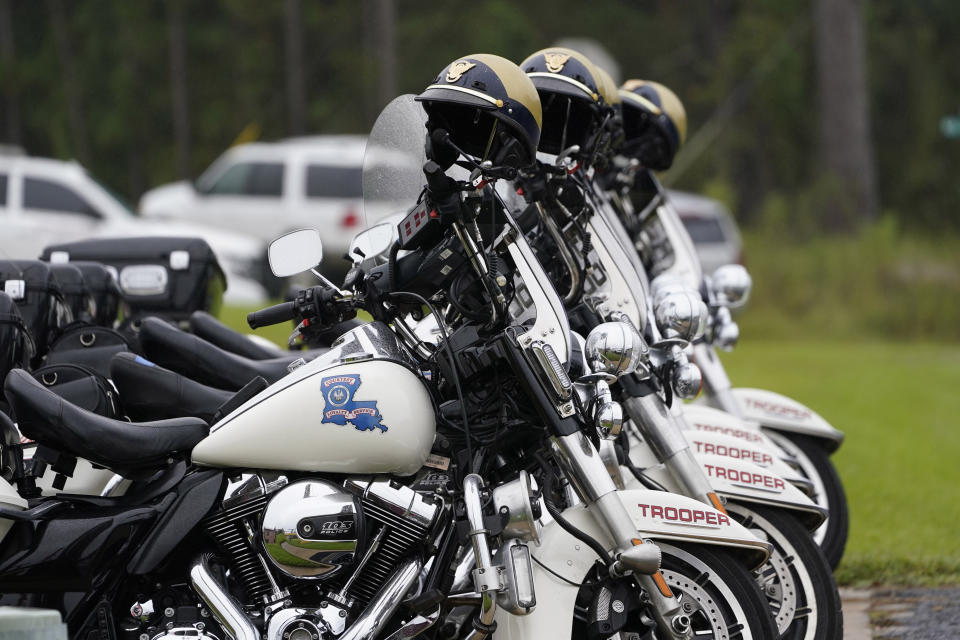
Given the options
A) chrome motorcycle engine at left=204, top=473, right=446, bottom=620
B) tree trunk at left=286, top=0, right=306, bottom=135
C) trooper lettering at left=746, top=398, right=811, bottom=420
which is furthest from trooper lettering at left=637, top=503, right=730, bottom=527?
tree trunk at left=286, top=0, right=306, bottom=135

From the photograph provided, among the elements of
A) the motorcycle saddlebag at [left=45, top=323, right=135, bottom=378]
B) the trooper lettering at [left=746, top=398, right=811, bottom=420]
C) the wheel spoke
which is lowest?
the wheel spoke

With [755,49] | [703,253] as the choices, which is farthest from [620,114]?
[755,49]

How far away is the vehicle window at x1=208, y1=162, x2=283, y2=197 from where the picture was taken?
19.9m

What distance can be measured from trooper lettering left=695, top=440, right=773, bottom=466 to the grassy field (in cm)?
158

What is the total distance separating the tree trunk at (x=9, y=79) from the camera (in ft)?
114

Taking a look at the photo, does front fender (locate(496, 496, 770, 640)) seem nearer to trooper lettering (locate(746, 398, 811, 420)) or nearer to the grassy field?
trooper lettering (locate(746, 398, 811, 420))

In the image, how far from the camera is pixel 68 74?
3416 centimetres

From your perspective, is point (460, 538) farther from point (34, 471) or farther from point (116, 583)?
point (34, 471)

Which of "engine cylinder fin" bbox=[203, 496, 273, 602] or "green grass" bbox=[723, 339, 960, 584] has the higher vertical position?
"engine cylinder fin" bbox=[203, 496, 273, 602]

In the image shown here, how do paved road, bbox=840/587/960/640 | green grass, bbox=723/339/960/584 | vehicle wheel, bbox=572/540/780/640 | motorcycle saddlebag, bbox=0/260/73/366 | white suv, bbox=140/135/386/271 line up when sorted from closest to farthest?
vehicle wheel, bbox=572/540/780/640 → paved road, bbox=840/587/960/640 → motorcycle saddlebag, bbox=0/260/73/366 → green grass, bbox=723/339/960/584 → white suv, bbox=140/135/386/271

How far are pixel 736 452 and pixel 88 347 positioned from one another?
2.77 metres

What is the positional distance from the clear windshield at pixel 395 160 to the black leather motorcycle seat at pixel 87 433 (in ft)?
3.57

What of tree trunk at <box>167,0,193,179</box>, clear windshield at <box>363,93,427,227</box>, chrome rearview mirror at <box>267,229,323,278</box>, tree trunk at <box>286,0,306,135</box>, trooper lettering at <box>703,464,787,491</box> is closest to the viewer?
chrome rearview mirror at <box>267,229,323,278</box>

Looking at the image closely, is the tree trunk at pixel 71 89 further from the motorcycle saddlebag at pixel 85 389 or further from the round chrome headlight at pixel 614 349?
the round chrome headlight at pixel 614 349
